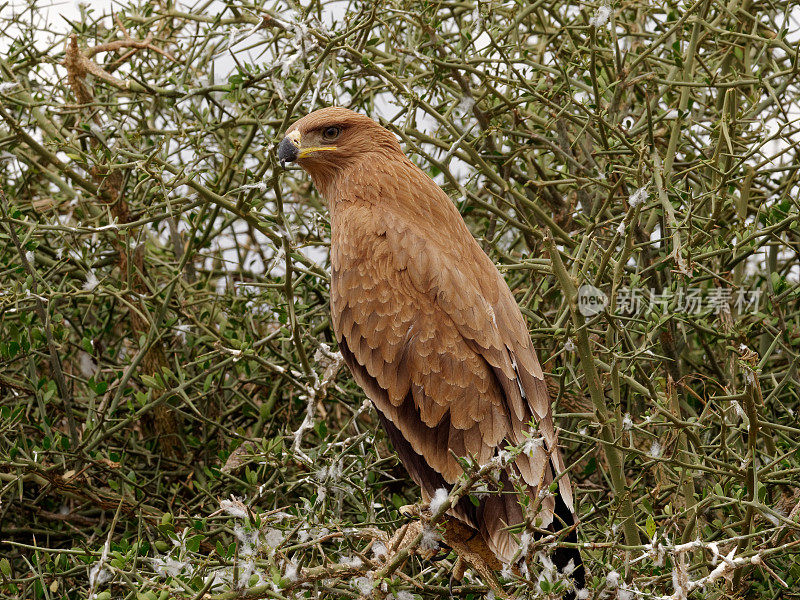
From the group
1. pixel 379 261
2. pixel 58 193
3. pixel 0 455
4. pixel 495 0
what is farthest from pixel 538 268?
pixel 58 193

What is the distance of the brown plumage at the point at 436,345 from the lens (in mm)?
3398

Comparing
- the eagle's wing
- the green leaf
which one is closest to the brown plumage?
the eagle's wing

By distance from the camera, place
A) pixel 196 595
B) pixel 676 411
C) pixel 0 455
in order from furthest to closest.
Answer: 1. pixel 0 455
2. pixel 676 411
3. pixel 196 595

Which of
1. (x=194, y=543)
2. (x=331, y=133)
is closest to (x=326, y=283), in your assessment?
(x=331, y=133)

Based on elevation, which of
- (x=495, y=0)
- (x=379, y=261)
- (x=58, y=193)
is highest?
(x=495, y=0)

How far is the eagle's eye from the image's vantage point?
3796 millimetres

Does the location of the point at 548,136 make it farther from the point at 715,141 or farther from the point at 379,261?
the point at 379,261

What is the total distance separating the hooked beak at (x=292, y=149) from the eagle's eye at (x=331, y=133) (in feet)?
0.15

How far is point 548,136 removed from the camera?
4.23 meters

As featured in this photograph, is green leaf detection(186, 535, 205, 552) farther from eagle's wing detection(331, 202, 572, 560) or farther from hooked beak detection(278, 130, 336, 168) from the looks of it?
hooked beak detection(278, 130, 336, 168)

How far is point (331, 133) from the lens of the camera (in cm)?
382

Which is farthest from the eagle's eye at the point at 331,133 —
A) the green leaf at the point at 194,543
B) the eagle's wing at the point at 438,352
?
the green leaf at the point at 194,543

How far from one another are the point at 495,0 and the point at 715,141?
3.22 feet

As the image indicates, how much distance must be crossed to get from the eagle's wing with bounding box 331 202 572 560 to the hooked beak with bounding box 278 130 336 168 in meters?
0.36
